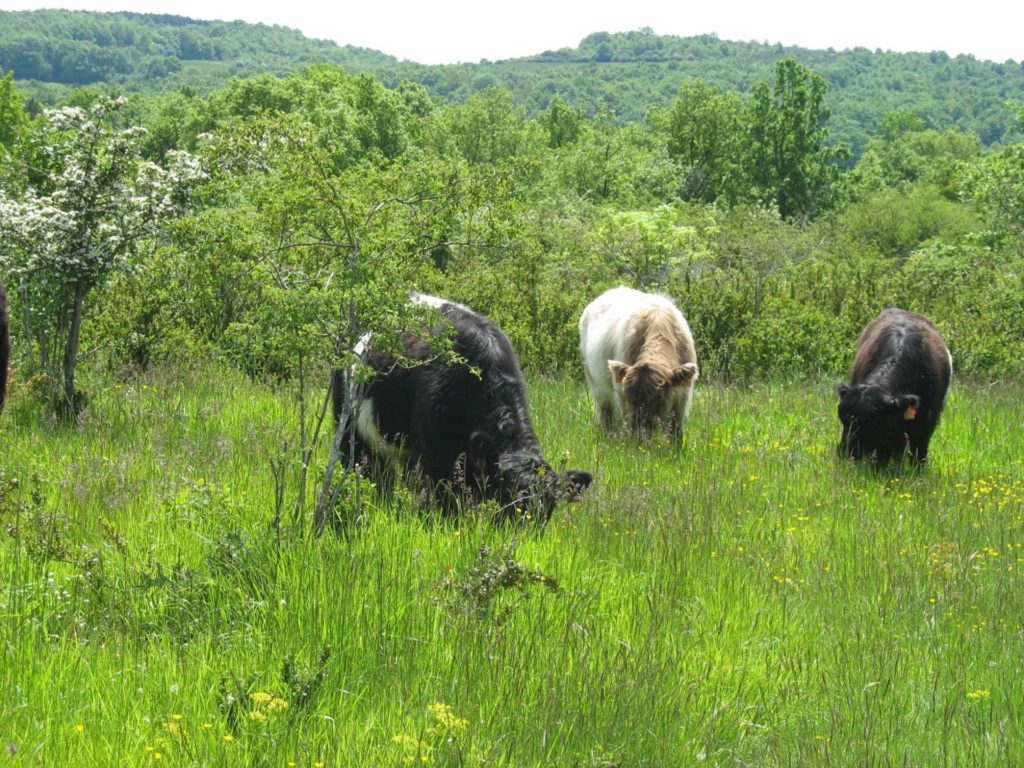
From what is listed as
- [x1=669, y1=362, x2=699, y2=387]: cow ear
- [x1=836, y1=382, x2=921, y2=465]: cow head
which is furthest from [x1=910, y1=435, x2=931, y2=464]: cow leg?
[x1=669, y1=362, x2=699, y2=387]: cow ear

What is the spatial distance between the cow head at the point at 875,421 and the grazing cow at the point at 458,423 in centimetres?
411

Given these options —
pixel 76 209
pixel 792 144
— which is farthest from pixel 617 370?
pixel 792 144

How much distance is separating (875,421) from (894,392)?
22.8 inches

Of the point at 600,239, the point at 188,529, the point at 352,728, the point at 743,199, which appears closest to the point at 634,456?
the point at 188,529

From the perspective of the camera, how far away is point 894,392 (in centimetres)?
1041

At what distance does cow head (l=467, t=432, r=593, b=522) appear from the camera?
6574 mm

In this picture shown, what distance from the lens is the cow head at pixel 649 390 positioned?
10656mm

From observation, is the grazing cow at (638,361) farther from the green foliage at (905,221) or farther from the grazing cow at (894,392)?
the green foliage at (905,221)

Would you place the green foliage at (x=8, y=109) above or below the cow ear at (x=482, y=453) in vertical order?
above

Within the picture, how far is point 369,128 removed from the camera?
58.4 meters

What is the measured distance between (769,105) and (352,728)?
72019 mm

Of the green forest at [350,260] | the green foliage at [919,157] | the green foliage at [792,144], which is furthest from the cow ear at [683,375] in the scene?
the green foliage at [919,157]

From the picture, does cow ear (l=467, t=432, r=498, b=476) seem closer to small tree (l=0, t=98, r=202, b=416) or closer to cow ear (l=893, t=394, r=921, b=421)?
small tree (l=0, t=98, r=202, b=416)

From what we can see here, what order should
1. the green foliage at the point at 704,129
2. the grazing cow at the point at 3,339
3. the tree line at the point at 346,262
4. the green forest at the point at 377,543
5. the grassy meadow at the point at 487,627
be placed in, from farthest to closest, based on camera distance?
1. the green foliage at the point at 704,129
2. the grazing cow at the point at 3,339
3. the tree line at the point at 346,262
4. the green forest at the point at 377,543
5. the grassy meadow at the point at 487,627
